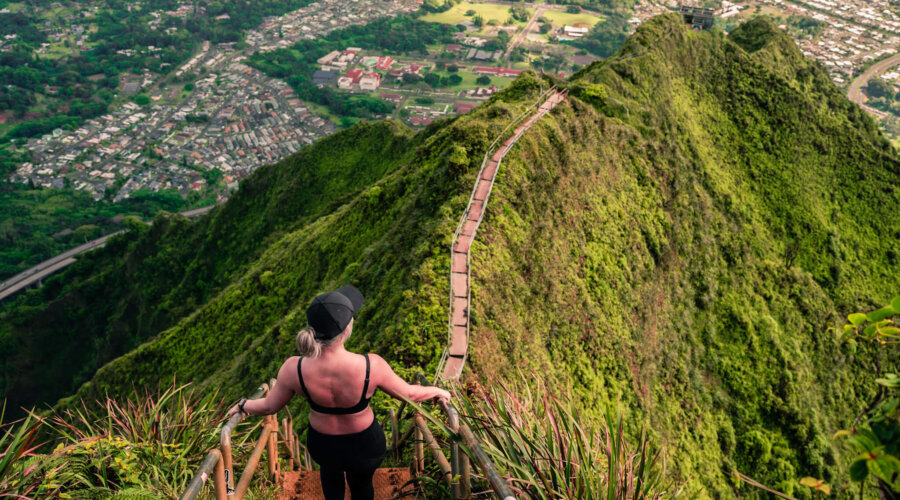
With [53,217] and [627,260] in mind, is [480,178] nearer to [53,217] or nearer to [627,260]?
[627,260]

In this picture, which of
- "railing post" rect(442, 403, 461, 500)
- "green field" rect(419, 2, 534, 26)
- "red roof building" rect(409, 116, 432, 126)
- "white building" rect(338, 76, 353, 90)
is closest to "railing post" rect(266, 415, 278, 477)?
"railing post" rect(442, 403, 461, 500)

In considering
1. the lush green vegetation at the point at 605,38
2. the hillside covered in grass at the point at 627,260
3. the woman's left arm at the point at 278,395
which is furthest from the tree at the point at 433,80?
the woman's left arm at the point at 278,395

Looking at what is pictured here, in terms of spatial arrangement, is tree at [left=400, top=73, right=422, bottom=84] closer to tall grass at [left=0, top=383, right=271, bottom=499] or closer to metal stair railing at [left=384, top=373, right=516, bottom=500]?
tall grass at [left=0, top=383, right=271, bottom=499]

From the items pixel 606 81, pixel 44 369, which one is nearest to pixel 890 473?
pixel 606 81

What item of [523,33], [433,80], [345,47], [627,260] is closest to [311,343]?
[627,260]

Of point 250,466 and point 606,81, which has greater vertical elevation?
point 250,466

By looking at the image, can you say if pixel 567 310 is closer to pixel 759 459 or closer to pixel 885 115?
pixel 759 459
